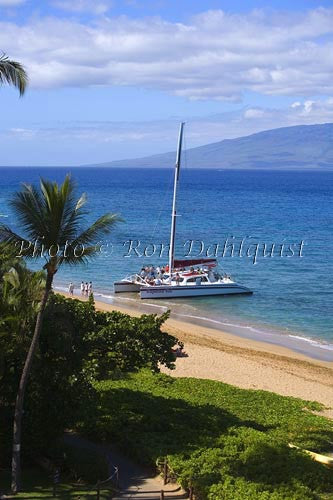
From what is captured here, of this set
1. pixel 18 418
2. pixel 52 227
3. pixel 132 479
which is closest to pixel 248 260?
pixel 132 479

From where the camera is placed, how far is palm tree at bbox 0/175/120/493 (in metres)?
12.7

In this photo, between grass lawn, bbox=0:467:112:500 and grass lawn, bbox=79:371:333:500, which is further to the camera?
grass lawn, bbox=79:371:333:500

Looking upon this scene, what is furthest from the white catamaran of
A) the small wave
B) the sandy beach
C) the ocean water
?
the small wave

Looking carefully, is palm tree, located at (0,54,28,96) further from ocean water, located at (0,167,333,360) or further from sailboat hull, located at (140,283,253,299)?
sailboat hull, located at (140,283,253,299)

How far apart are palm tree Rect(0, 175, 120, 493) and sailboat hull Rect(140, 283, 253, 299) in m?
34.0

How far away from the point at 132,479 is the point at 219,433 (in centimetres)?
254

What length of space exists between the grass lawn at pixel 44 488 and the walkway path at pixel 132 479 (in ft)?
1.82

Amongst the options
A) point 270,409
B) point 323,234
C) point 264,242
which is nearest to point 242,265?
point 264,242

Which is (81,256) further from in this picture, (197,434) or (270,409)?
(270,409)

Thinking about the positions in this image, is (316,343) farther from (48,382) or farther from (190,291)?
(48,382)

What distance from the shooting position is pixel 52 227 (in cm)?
1276

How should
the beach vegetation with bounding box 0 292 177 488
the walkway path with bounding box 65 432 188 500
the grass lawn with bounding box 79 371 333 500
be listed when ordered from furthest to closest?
1. the beach vegetation with bounding box 0 292 177 488
2. the walkway path with bounding box 65 432 188 500
3. the grass lawn with bounding box 79 371 333 500

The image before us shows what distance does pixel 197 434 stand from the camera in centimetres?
1617

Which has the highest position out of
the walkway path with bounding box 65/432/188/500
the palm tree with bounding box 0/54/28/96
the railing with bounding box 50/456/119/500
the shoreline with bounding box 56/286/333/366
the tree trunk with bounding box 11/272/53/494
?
the palm tree with bounding box 0/54/28/96
